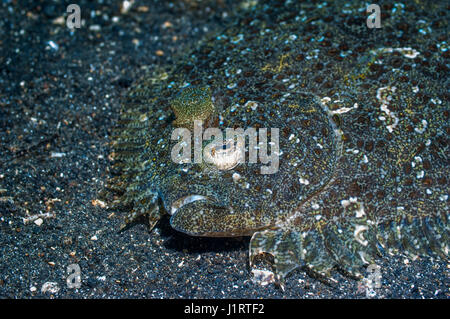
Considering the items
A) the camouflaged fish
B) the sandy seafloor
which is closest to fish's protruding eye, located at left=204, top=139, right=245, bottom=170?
the camouflaged fish

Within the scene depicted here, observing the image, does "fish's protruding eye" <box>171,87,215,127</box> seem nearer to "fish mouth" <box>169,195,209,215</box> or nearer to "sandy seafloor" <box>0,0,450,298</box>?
"fish mouth" <box>169,195,209,215</box>

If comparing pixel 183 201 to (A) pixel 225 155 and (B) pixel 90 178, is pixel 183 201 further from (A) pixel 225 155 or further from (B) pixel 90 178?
(B) pixel 90 178

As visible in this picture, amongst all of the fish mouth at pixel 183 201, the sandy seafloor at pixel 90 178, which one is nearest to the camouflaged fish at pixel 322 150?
the fish mouth at pixel 183 201

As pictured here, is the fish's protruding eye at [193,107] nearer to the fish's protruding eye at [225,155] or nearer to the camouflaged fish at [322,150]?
the camouflaged fish at [322,150]

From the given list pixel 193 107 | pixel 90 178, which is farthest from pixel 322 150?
pixel 90 178

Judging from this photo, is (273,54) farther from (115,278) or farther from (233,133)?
(115,278)
